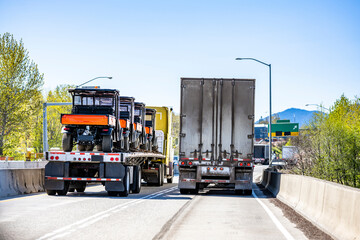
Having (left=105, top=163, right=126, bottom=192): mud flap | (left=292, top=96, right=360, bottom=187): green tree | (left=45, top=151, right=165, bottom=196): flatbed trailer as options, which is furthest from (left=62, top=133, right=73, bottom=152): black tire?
(left=292, top=96, right=360, bottom=187): green tree

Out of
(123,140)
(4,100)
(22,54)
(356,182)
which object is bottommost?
(356,182)

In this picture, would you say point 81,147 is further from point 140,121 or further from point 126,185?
point 140,121

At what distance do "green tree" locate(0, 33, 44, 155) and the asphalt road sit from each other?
3263 centimetres

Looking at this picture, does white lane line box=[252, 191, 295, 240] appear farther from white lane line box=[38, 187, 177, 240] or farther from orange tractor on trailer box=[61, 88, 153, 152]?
orange tractor on trailer box=[61, 88, 153, 152]

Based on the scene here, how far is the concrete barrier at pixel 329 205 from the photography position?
8906 mm

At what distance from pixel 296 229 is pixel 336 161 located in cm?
2386

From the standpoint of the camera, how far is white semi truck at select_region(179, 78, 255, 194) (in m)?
20.7

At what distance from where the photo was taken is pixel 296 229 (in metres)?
11.0

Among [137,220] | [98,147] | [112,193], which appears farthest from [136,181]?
[137,220]

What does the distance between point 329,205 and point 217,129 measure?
33.1ft

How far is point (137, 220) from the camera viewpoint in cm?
1178

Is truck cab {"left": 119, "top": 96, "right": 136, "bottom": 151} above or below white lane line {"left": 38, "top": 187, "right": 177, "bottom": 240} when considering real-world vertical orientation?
above

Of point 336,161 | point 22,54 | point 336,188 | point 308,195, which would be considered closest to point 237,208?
point 308,195

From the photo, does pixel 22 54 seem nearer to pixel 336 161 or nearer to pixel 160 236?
pixel 336 161
